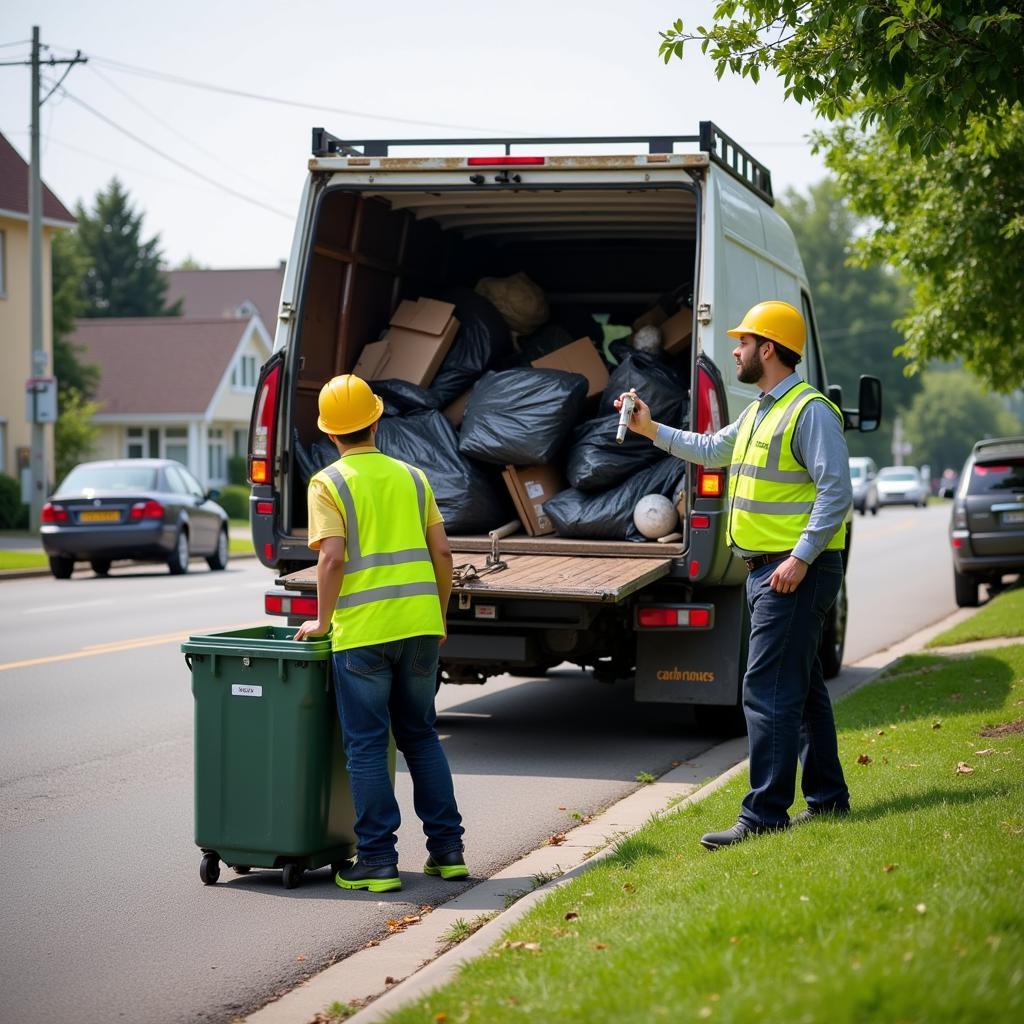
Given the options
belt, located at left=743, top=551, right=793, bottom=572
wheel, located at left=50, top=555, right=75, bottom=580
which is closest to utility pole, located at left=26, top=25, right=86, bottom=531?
wheel, located at left=50, top=555, right=75, bottom=580

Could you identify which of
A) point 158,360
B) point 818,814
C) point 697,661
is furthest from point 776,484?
point 158,360

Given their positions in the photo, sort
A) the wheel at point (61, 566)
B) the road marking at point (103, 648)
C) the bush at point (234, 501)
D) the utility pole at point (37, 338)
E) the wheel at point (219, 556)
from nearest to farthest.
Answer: the road marking at point (103, 648) < the wheel at point (61, 566) < the wheel at point (219, 556) < the utility pole at point (37, 338) < the bush at point (234, 501)

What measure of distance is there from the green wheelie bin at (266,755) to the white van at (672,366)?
197cm

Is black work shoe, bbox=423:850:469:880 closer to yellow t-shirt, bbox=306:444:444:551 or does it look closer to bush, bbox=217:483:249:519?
yellow t-shirt, bbox=306:444:444:551

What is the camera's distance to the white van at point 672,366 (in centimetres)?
798

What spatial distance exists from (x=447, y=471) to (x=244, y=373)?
1753 inches

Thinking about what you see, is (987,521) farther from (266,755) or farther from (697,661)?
(266,755)

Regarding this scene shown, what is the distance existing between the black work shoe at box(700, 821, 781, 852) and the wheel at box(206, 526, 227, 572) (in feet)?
58.4

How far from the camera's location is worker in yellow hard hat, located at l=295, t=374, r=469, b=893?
5641 mm

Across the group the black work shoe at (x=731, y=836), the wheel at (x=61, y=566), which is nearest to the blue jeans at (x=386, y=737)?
the black work shoe at (x=731, y=836)

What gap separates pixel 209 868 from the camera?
5.79 metres

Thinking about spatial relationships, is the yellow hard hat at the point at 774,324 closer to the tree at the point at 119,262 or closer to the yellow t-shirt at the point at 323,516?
the yellow t-shirt at the point at 323,516

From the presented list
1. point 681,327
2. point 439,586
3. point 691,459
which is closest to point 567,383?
point 681,327

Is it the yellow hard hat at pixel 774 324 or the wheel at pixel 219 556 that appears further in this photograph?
the wheel at pixel 219 556
